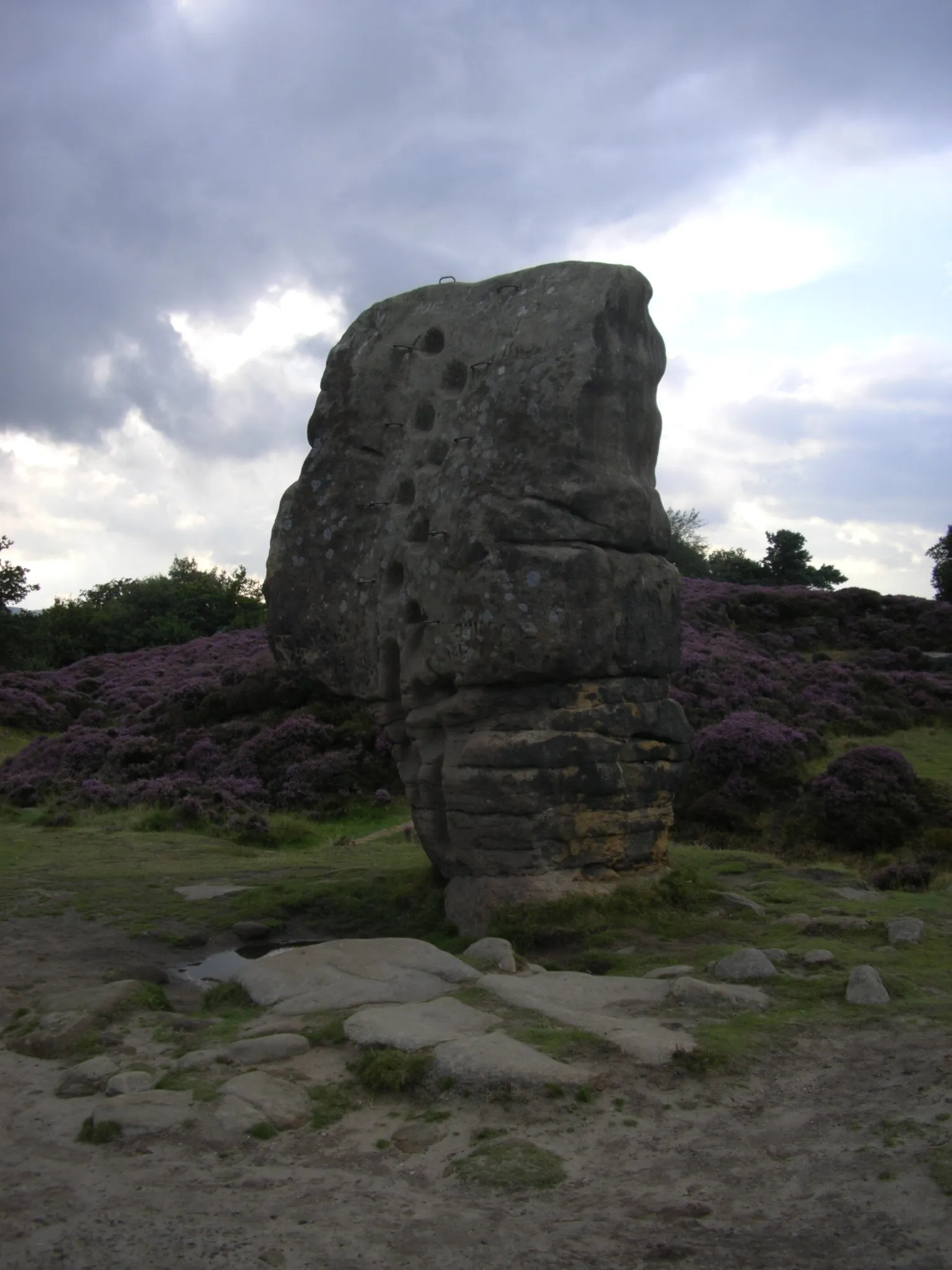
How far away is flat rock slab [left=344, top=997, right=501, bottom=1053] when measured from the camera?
6145 mm

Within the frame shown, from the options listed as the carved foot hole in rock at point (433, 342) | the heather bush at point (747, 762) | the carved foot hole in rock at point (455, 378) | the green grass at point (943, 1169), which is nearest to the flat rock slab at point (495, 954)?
the green grass at point (943, 1169)

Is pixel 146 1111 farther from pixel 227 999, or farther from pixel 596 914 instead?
pixel 596 914

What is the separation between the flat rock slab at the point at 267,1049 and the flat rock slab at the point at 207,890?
617cm

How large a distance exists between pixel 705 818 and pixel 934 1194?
42.0ft

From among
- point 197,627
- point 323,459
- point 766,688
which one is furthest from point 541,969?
point 197,627

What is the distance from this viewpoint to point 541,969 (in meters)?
7.91

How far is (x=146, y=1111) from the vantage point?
215 inches

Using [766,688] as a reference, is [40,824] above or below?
below

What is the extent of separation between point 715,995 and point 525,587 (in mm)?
3993

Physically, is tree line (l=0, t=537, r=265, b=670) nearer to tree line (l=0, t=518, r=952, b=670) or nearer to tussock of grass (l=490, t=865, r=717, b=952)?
tree line (l=0, t=518, r=952, b=670)

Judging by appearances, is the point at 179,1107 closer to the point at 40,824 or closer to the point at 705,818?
the point at 705,818

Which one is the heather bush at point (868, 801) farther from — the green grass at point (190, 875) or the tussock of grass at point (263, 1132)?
the tussock of grass at point (263, 1132)

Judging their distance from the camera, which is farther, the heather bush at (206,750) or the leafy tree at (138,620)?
the leafy tree at (138,620)

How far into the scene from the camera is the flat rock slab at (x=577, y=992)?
6.91 meters
